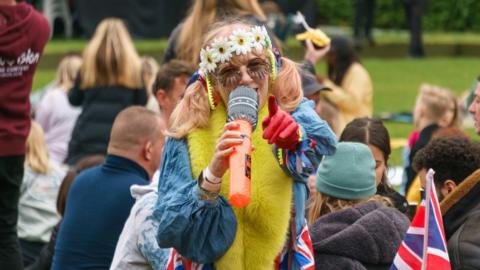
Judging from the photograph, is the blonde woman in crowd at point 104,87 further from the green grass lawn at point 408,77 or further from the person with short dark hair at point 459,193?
the green grass lawn at point 408,77

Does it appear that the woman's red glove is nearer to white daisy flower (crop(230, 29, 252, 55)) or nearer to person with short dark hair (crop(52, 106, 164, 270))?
white daisy flower (crop(230, 29, 252, 55))

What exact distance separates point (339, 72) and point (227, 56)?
6189 millimetres

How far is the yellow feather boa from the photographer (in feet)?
13.6

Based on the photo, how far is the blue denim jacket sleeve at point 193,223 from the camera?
13.3 ft

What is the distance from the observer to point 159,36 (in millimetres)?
22469

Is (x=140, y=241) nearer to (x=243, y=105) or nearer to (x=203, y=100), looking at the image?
(x=203, y=100)

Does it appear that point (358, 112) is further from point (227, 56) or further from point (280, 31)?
point (227, 56)

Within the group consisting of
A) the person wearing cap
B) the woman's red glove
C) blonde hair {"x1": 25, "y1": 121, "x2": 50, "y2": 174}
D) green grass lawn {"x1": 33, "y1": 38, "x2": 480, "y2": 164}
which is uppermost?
the woman's red glove

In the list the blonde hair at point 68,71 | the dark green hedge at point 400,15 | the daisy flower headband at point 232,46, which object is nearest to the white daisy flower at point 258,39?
the daisy flower headband at point 232,46

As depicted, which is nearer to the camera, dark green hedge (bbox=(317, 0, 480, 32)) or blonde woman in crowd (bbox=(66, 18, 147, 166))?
blonde woman in crowd (bbox=(66, 18, 147, 166))

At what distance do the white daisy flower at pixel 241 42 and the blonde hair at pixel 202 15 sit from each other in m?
3.16

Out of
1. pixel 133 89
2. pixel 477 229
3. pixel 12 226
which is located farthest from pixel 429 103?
pixel 477 229

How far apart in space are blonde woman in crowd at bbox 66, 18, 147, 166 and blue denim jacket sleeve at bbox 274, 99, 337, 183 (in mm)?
5482

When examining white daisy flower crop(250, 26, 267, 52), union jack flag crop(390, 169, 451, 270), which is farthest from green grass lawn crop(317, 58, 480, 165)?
white daisy flower crop(250, 26, 267, 52)
